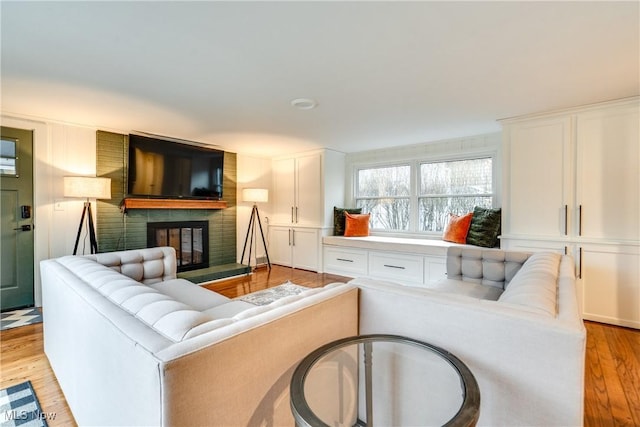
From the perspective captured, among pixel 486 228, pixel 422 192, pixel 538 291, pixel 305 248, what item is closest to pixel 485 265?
pixel 486 228

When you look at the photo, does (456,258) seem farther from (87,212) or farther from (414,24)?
(87,212)

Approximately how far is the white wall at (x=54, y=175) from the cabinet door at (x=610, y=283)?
18.5ft

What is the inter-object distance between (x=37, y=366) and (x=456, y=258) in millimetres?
3483

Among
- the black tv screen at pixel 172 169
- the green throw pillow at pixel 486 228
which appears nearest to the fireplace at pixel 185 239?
the black tv screen at pixel 172 169

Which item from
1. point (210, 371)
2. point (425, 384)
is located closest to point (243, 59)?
point (210, 371)

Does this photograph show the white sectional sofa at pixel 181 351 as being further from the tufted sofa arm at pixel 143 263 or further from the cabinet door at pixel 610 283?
the cabinet door at pixel 610 283

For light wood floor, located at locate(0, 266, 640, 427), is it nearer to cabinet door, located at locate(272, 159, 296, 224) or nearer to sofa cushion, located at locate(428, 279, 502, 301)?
sofa cushion, located at locate(428, 279, 502, 301)

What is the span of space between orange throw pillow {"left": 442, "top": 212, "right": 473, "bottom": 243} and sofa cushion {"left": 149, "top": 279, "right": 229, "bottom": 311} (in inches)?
123

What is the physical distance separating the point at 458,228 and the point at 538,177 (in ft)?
3.70

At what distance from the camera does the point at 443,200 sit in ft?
14.4

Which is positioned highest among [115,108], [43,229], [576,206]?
[115,108]

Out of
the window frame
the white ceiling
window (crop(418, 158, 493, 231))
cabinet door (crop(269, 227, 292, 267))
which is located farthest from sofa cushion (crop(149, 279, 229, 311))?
window (crop(418, 158, 493, 231))

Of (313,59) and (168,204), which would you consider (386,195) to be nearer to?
(313,59)

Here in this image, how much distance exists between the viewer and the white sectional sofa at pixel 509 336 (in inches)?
34.9
